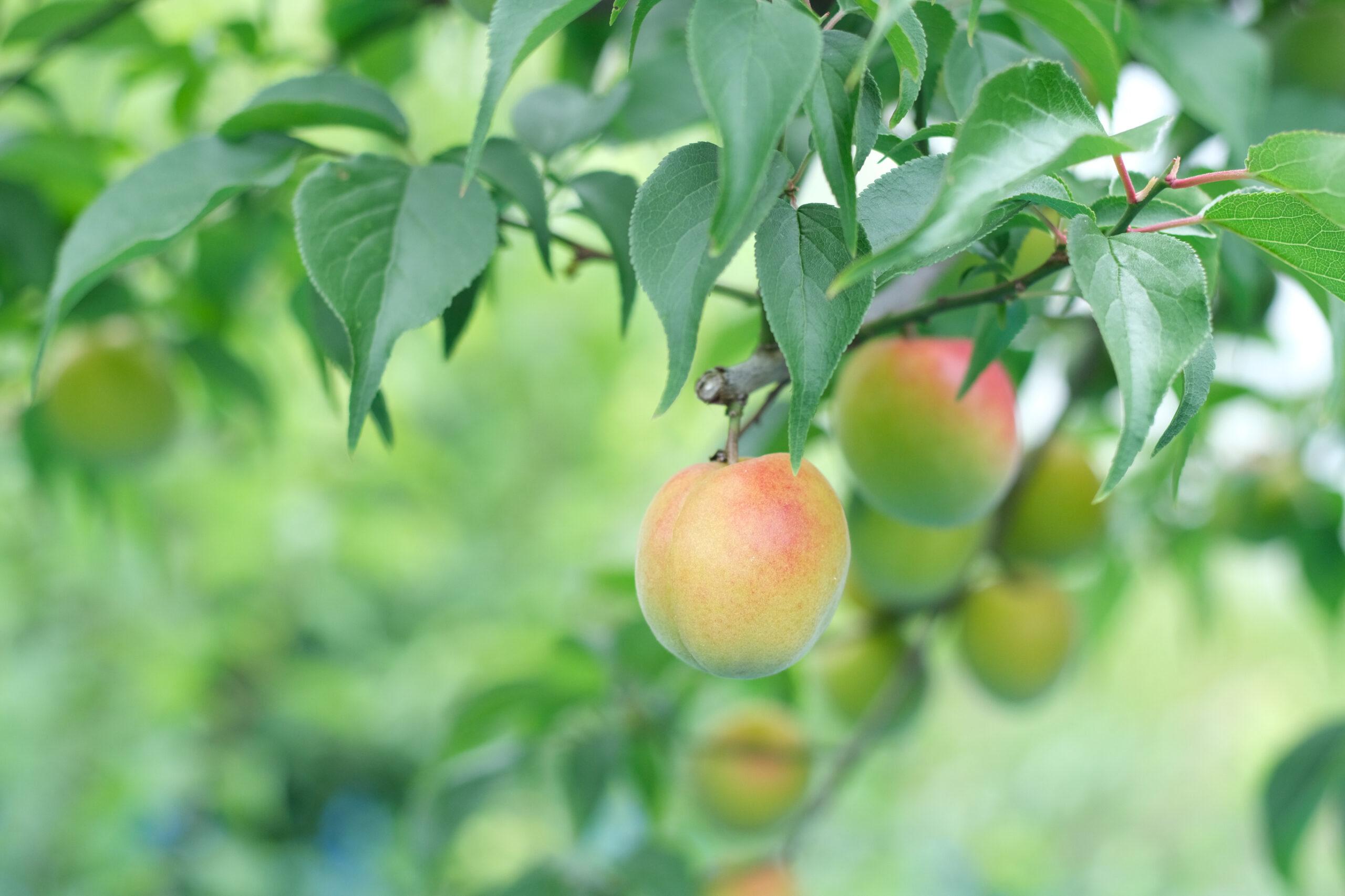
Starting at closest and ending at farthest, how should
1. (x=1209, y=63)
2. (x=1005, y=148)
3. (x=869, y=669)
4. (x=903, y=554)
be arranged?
(x=1005, y=148) → (x=1209, y=63) → (x=903, y=554) → (x=869, y=669)

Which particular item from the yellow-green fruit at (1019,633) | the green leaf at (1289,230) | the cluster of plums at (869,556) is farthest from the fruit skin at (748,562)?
the yellow-green fruit at (1019,633)

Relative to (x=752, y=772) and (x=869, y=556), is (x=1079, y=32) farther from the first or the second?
(x=752, y=772)

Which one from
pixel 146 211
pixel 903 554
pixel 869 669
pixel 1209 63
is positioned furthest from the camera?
pixel 869 669

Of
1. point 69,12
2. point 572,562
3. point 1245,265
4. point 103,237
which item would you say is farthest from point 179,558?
point 1245,265

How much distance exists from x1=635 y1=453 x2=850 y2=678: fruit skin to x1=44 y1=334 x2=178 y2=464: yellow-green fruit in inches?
19.8

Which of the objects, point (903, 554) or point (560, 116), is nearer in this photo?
point (560, 116)

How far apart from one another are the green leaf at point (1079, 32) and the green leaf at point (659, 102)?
16 cm

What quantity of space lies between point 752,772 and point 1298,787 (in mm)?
297

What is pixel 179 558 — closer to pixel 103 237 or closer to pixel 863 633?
pixel 863 633

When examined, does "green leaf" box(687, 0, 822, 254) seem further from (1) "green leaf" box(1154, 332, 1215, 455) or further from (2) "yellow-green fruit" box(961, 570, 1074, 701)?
(2) "yellow-green fruit" box(961, 570, 1074, 701)

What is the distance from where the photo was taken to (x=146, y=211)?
0.94ft

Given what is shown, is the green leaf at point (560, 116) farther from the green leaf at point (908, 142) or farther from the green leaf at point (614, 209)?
the green leaf at point (908, 142)

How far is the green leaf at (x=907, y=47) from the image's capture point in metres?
0.20

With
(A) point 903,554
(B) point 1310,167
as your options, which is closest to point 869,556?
(A) point 903,554
